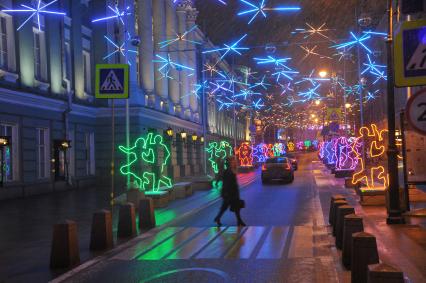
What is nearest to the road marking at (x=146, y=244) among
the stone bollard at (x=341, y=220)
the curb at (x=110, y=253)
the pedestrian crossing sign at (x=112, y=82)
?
the curb at (x=110, y=253)

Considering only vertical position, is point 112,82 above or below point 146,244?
above

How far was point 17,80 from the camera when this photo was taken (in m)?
23.2

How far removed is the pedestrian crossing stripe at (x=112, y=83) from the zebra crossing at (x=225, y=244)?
3.33 metres

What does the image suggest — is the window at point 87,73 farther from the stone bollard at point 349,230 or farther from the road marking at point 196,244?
the stone bollard at point 349,230

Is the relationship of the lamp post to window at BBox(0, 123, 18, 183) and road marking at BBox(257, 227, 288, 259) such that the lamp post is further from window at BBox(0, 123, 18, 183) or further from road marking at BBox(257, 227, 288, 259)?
window at BBox(0, 123, 18, 183)

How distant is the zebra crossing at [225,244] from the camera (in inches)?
368

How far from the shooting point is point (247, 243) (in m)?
10.6

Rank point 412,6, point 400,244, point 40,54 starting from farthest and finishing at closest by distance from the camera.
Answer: point 40,54, point 400,244, point 412,6

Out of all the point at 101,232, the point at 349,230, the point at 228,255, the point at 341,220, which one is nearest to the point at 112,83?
the point at 101,232

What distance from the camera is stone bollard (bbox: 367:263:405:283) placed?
4.08m

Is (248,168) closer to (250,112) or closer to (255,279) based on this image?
(250,112)

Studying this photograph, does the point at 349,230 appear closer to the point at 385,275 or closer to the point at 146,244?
the point at 385,275

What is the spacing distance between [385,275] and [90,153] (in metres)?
29.5

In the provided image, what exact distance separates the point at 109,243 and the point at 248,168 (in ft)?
129
